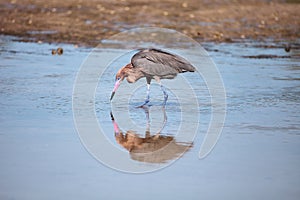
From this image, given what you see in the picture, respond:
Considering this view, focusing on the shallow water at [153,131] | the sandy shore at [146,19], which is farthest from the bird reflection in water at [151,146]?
the sandy shore at [146,19]

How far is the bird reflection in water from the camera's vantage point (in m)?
6.34

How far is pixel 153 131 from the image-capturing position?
24.2 feet

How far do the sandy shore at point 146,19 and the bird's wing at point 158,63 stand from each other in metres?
5.84

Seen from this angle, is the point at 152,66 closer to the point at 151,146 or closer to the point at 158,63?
the point at 158,63

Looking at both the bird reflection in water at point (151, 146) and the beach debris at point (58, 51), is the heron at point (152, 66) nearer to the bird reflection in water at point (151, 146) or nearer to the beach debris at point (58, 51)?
the bird reflection in water at point (151, 146)

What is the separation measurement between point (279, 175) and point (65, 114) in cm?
301

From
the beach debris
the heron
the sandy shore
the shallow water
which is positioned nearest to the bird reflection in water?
the shallow water

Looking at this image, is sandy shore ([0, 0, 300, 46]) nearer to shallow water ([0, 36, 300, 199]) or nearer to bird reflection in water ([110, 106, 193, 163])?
shallow water ([0, 36, 300, 199])

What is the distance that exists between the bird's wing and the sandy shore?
584cm

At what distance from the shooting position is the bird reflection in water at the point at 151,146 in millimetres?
6336

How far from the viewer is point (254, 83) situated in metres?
10.5

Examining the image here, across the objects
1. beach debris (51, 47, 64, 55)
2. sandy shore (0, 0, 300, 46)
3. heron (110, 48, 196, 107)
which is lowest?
heron (110, 48, 196, 107)

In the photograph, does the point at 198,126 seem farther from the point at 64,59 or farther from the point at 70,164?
the point at 64,59

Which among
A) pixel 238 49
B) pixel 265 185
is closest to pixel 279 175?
pixel 265 185
